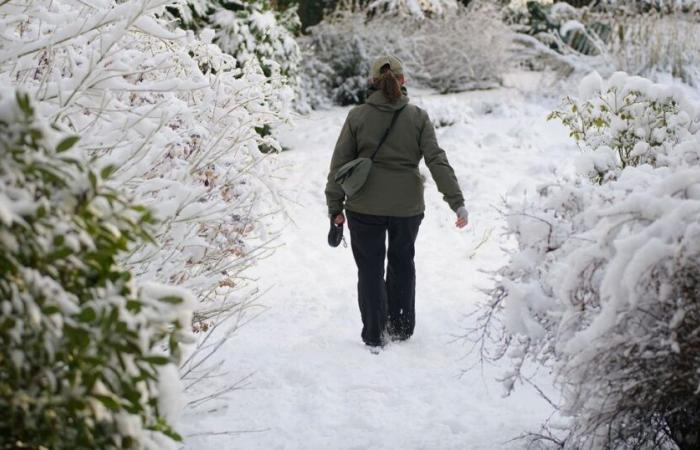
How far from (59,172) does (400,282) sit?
3.29m

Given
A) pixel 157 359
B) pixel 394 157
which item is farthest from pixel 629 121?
pixel 157 359

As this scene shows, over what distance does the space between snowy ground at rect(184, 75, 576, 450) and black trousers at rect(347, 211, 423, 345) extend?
0.15 m

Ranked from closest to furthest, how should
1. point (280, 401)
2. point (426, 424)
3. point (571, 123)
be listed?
point (426, 424)
point (280, 401)
point (571, 123)

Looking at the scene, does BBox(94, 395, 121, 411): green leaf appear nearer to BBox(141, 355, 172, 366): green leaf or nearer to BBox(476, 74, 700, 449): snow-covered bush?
BBox(141, 355, 172, 366): green leaf

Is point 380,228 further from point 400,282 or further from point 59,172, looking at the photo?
point 59,172

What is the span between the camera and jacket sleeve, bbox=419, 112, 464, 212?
14.9ft

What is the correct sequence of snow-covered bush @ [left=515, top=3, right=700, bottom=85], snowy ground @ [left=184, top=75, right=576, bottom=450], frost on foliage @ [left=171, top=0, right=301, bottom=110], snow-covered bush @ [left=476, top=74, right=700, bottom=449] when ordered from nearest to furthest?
snow-covered bush @ [left=476, top=74, right=700, bottom=449], snowy ground @ [left=184, top=75, right=576, bottom=450], frost on foliage @ [left=171, top=0, right=301, bottom=110], snow-covered bush @ [left=515, top=3, right=700, bottom=85]

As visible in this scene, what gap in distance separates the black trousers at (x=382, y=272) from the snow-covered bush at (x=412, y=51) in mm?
7759

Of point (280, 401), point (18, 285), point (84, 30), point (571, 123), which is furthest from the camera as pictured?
point (571, 123)

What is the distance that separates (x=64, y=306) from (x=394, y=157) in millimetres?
3082

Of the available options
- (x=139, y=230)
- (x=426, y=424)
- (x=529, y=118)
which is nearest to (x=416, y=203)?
(x=426, y=424)

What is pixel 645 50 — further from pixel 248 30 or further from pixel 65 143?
pixel 65 143

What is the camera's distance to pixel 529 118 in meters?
10.7

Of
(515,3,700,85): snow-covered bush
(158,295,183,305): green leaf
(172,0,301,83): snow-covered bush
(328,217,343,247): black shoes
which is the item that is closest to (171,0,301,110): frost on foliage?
(172,0,301,83): snow-covered bush
